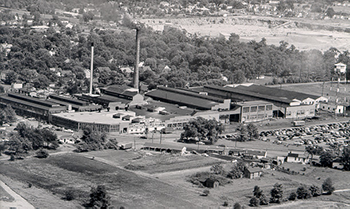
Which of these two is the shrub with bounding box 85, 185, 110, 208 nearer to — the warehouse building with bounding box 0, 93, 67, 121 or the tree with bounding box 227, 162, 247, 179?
the tree with bounding box 227, 162, 247, 179

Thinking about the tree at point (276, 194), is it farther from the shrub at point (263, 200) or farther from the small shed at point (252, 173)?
the small shed at point (252, 173)

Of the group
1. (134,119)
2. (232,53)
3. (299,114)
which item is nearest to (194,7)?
(232,53)

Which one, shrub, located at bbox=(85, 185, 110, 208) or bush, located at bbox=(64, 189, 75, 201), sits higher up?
shrub, located at bbox=(85, 185, 110, 208)

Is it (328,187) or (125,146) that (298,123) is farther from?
(328,187)

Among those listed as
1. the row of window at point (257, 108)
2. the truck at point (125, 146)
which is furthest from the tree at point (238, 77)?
the truck at point (125, 146)

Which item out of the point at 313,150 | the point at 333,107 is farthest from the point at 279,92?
the point at 313,150

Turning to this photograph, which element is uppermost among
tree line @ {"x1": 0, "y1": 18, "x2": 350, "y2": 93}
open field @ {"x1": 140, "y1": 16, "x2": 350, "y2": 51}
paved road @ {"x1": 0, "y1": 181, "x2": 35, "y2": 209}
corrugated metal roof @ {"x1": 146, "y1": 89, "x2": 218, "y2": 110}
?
open field @ {"x1": 140, "y1": 16, "x2": 350, "y2": 51}

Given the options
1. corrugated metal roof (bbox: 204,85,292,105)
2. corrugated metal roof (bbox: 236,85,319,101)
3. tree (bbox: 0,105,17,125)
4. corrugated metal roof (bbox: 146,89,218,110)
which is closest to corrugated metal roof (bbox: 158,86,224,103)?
corrugated metal roof (bbox: 146,89,218,110)
